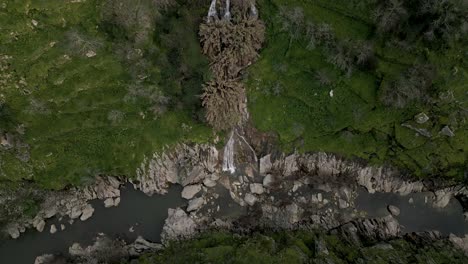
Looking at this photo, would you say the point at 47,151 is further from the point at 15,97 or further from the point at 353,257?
the point at 353,257

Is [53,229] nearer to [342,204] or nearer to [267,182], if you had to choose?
[267,182]

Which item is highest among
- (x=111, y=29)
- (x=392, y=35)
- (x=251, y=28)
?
(x=392, y=35)

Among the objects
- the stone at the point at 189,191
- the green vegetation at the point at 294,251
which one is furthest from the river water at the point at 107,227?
the green vegetation at the point at 294,251

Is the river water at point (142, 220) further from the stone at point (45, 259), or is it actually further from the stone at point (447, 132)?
the stone at point (447, 132)

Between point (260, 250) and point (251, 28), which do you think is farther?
point (251, 28)

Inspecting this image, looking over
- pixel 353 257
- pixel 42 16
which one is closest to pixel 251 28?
pixel 42 16

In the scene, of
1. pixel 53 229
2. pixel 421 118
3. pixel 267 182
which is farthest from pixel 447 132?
pixel 53 229
